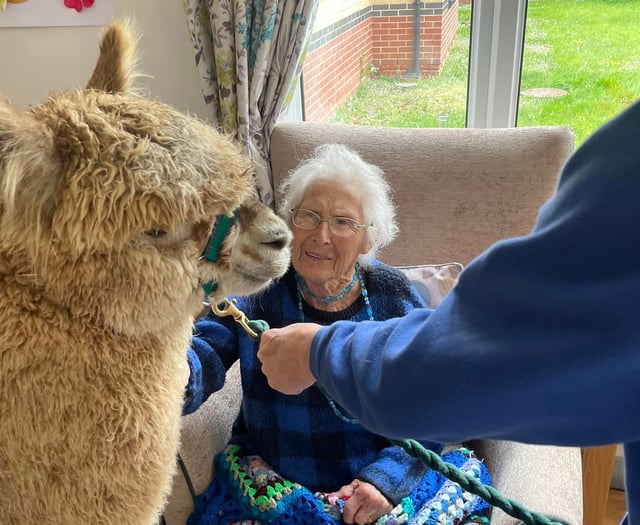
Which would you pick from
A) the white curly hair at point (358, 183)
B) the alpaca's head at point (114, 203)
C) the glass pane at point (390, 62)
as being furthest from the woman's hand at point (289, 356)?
the glass pane at point (390, 62)

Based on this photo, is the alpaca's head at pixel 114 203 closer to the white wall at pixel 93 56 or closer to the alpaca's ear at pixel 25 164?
the alpaca's ear at pixel 25 164

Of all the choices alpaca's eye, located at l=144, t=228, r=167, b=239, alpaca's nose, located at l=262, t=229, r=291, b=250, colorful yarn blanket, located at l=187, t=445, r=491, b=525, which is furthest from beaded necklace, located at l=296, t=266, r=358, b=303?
→ alpaca's eye, located at l=144, t=228, r=167, b=239

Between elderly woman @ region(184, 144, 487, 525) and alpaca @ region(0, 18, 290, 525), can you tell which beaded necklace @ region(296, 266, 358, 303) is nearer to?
elderly woman @ region(184, 144, 487, 525)

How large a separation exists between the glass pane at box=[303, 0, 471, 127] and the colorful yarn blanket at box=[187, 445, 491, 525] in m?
1.41

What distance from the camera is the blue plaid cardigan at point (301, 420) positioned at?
128cm

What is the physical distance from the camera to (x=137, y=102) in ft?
2.29

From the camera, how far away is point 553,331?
0.50 meters

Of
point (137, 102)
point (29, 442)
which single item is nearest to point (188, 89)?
point (137, 102)

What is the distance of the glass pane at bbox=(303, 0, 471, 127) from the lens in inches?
85.4

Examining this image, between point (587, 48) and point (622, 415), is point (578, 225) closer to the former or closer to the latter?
point (622, 415)

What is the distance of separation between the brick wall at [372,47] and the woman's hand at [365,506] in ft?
5.07

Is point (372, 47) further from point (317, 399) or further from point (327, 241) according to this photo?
point (317, 399)

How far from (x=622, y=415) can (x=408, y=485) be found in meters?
0.83

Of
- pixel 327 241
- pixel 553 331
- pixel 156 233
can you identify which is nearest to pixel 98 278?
pixel 156 233
